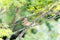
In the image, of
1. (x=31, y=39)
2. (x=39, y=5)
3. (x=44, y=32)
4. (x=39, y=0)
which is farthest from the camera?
(x=44, y=32)

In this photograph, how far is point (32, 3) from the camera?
1964 mm

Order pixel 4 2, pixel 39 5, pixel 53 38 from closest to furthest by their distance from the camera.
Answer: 1. pixel 4 2
2. pixel 39 5
3. pixel 53 38

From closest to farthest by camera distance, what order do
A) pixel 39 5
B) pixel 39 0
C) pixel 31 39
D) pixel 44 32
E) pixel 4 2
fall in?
1. pixel 4 2
2. pixel 39 0
3. pixel 39 5
4. pixel 31 39
5. pixel 44 32

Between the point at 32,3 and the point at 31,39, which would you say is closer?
the point at 32,3

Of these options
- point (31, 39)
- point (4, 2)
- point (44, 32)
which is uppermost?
point (44, 32)

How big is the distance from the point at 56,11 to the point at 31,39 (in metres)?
1.06

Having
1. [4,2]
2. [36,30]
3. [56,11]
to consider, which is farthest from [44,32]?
[4,2]

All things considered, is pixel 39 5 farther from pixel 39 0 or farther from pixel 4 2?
pixel 4 2

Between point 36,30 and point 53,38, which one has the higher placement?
point 36,30

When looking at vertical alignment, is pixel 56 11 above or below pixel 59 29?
→ below

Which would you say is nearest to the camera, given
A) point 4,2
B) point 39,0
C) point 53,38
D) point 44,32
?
point 4,2

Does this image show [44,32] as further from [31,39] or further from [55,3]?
[55,3]

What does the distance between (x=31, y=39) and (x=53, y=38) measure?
1.96ft

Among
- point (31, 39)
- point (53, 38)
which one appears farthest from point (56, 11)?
point (53, 38)
